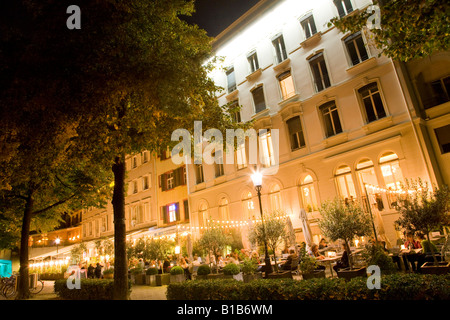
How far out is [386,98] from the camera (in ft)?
50.3

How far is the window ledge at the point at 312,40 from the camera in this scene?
18.5 metres

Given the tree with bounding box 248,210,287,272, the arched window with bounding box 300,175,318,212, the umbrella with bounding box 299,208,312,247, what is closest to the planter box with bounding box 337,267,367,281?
the tree with bounding box 248,210,287,272

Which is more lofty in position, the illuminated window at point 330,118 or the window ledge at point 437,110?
the illuminated window at point 330,118

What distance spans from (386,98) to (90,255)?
32.3 m

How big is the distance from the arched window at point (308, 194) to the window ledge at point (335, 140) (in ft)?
7.72

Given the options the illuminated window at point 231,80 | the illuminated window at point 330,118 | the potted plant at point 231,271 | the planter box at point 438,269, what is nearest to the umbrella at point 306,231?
the potted plant at point 231,271

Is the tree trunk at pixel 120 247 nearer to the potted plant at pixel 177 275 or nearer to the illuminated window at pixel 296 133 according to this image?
the potted plant at pixel 177 275

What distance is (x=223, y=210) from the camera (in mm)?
23016

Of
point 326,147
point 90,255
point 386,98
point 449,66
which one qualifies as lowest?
point 90,255

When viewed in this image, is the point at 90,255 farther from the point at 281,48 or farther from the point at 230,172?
the point at 281,48

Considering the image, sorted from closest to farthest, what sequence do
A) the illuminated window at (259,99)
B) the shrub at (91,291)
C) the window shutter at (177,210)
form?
the shrub at (91,291), the illuminated window at (259,99), the window shutter at (177,210)

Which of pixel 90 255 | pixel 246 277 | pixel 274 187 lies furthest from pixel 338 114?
pixel 90 255

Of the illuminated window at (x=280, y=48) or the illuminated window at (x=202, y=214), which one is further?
the illuminated window at (x=202, y=214)

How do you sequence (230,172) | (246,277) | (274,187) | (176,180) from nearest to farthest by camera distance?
1. (246,277)
2. (274,187)
3. (230,172)
4. (176,180)
